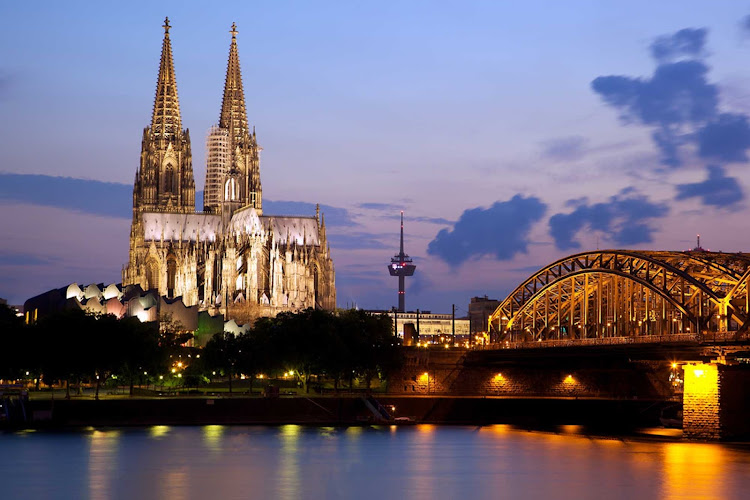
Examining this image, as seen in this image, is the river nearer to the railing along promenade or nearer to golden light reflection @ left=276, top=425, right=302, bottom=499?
golden light reflection @ left=276, top=425, right=302, bottom=499

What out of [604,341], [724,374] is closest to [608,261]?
[604,341]

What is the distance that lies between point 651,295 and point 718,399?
22966mm

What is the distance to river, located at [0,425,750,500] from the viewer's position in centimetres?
6744

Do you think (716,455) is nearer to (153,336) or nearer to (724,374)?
(724,374)

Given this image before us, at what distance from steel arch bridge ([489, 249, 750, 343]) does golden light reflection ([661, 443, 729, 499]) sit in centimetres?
704

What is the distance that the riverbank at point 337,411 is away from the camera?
100m

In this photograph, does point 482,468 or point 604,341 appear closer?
point 482,468

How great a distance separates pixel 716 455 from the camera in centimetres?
7700

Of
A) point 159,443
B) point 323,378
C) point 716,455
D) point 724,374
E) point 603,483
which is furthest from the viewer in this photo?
point 323,378

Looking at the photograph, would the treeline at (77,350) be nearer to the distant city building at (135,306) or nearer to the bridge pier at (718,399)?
the distant city building at (135,306)

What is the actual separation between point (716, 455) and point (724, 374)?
7112 millimetres

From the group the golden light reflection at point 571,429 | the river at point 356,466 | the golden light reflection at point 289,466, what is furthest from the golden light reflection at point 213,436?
the golden light reflection at point 571,429

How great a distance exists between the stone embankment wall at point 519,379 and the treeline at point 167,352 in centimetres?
374

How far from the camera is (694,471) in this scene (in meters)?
72.4
